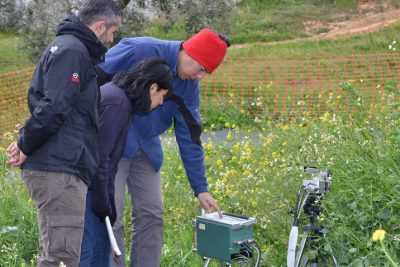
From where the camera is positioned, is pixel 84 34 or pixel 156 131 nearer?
pixel 84 34

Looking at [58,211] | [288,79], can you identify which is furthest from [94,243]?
[288,79]

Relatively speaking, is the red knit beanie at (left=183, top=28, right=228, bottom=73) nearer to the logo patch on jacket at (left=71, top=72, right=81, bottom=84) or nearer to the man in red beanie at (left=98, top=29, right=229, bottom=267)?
the man in red beanie at (left=98, top=29, right=229, bottom=267)

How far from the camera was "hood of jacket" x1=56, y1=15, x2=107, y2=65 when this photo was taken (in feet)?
12.4

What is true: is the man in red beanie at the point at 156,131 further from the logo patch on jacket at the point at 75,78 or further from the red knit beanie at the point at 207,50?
the logo patch on jacket at the point at 75,78

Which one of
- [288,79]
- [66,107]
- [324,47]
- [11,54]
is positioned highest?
[66,107]

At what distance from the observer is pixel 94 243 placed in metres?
4.19

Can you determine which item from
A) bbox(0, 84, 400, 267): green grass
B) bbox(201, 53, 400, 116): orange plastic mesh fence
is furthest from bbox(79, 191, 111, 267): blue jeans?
bbox(201, 53, 400, 116): orange plastic mesh fence

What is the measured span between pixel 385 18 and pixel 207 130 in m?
17.2

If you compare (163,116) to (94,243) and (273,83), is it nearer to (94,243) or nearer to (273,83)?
(94,243)

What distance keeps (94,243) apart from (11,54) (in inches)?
852

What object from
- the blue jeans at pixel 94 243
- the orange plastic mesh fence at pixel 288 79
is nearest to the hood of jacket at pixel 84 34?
the blue jeans at pixel 94 243

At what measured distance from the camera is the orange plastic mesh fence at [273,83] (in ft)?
38.4

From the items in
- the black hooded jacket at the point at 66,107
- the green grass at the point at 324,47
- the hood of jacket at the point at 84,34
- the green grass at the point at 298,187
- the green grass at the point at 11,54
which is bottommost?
the green grass at the point at 11,54

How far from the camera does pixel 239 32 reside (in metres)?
26.4
